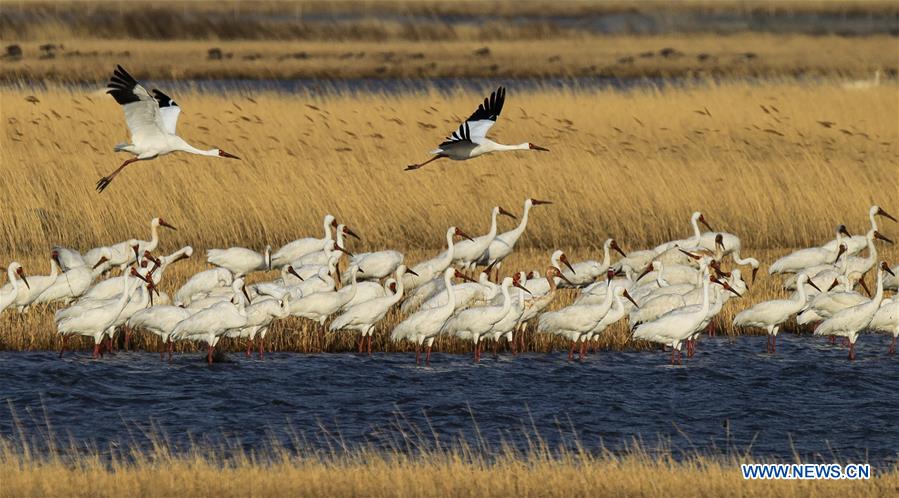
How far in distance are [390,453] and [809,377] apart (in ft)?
14.1

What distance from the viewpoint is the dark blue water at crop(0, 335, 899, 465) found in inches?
407

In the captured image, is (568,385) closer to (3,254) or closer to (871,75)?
(3,254)

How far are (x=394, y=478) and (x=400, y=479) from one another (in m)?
0.07

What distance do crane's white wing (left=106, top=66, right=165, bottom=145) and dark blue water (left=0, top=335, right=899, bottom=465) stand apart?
235cm

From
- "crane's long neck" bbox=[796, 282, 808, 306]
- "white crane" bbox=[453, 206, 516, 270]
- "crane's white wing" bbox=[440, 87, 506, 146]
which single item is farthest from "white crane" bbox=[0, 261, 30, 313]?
"crane's long neck" bbox=[796, 282, 808, 306]

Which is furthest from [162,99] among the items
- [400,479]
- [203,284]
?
[400,479]

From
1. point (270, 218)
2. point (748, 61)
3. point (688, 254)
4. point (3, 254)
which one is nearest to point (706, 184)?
point (688, 254)

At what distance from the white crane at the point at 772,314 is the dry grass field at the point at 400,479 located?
13.7 ft

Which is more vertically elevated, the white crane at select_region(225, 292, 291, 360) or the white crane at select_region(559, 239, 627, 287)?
the white crane at select_region(225, 292, 291, 360)

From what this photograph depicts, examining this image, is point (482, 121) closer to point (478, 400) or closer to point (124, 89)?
point (124, 89)

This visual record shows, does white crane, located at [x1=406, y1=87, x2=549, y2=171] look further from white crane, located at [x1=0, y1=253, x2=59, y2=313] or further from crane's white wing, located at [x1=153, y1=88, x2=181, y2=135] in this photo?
white crane, located at [x1=0, y1=253, x2=59, y2=313]

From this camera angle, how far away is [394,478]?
842 cm

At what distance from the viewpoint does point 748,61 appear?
41.5 meters

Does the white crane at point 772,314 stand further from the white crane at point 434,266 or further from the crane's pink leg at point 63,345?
the crane's pink leg at point 63,345
